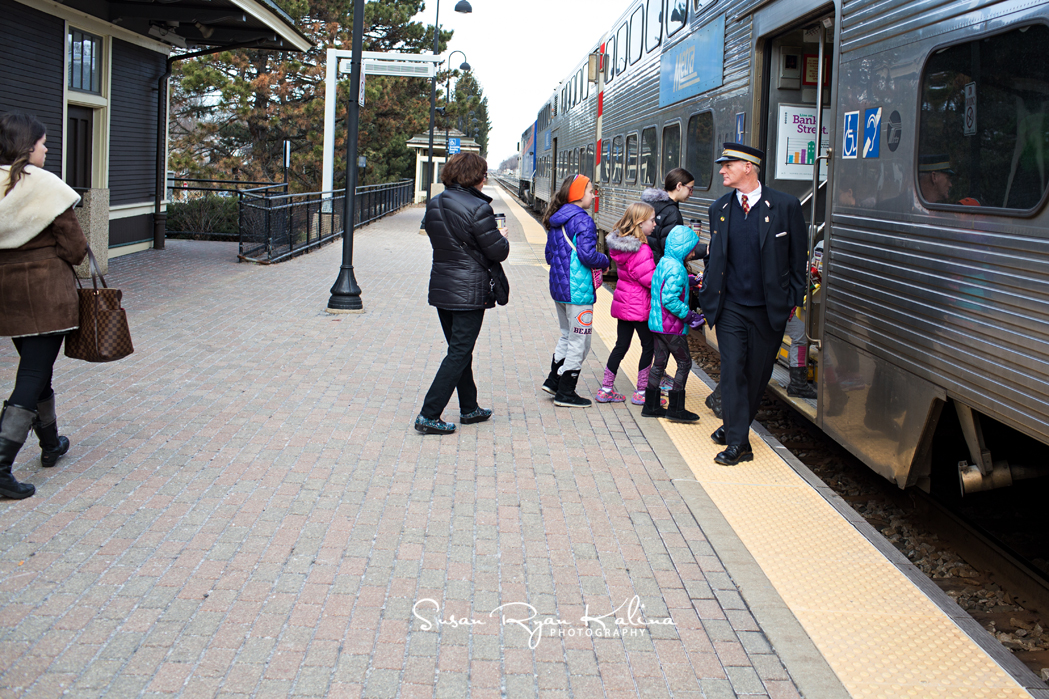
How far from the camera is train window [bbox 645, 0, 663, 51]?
10961 millimetres

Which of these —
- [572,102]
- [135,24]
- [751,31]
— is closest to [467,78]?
[572,102]

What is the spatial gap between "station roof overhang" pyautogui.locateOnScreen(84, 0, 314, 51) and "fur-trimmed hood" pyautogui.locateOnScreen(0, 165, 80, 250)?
25.9 ft

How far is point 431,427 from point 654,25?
7.18m

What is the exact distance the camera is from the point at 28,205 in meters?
4.54

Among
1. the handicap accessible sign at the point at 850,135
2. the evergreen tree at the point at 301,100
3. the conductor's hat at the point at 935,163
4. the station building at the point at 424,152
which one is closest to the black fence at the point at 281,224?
the handicap accessible sign at the point at 850,135

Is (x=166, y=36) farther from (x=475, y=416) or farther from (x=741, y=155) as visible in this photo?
(x=741, y=155)

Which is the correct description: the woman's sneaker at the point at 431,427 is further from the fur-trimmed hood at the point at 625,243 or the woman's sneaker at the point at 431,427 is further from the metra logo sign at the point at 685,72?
the metra logo sign at the point at 685,72

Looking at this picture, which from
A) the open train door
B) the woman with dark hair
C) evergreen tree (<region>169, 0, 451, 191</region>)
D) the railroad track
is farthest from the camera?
evergreen tree (<region>169, 0, 451, 191</region>)

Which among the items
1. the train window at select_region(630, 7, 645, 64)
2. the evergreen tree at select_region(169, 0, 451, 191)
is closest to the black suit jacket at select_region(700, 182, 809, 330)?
the train window at select_region(630, 7, 645, 64)

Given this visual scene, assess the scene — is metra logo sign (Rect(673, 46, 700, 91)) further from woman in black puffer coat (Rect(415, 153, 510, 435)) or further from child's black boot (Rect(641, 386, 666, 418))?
woman in black puffer coat (Rect(415, 153, 510, 435))

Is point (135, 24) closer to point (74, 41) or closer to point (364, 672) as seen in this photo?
point (74, 41)

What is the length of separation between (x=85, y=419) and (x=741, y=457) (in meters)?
4.03

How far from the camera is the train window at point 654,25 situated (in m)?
11.0

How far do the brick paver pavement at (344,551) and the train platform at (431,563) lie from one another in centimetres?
→ 1
